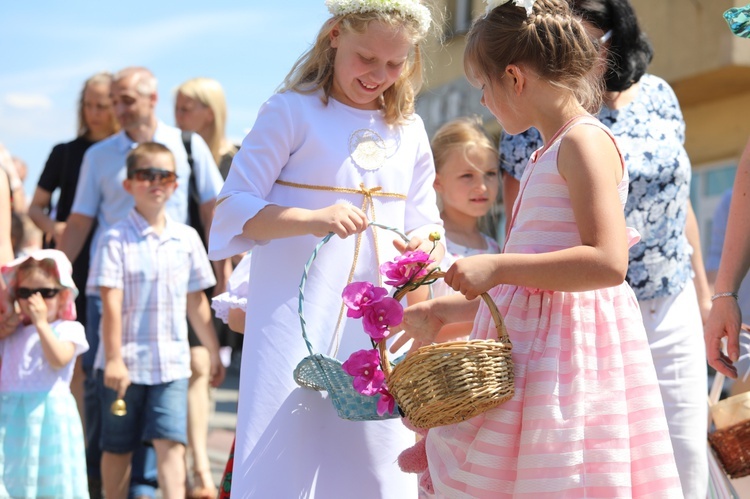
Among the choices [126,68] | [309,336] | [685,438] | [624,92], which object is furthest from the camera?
[126,68]

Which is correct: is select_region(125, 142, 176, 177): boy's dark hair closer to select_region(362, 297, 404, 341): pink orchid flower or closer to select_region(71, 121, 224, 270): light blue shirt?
select_region(71, 121, 224, 270): light blue shirt

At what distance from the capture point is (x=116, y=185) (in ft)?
21.3

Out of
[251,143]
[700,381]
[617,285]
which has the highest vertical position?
[251,143]

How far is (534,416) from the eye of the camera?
9.05 ft

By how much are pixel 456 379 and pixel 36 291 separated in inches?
135

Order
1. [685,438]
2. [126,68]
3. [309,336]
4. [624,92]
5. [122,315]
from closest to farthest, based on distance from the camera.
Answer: [309,336] → [685,438] → [624,92] → [122,315] → [126,68]

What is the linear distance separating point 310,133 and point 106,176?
3.16 meters

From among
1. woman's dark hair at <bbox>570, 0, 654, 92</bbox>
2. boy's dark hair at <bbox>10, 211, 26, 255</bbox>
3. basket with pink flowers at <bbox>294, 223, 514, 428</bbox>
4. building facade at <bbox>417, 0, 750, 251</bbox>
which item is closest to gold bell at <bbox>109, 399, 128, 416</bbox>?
basket with pink flowers at <bbox>294, 223, 514, 428</bbox>

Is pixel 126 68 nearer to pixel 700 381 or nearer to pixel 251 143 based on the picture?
pixel 251 143

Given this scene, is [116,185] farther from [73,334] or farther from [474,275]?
[474,275]

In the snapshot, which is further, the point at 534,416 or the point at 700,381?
the point at 700,381

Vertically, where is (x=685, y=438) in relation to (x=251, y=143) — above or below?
below

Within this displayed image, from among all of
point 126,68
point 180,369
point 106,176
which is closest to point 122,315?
point 180,369

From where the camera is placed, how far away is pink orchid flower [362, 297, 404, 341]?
295 centimetres
